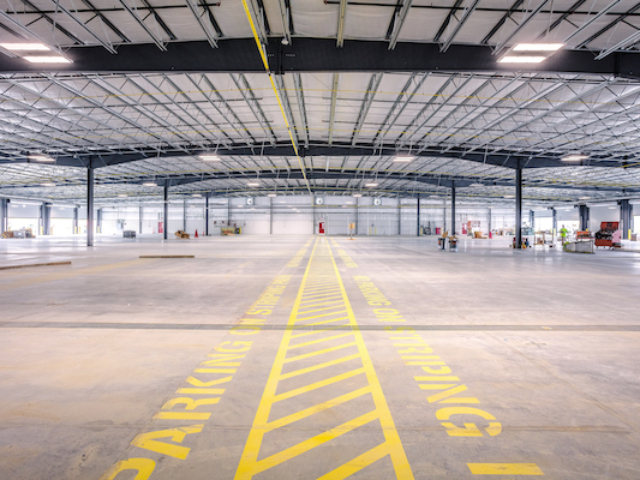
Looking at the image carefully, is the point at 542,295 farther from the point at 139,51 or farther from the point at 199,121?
the point at 199,121

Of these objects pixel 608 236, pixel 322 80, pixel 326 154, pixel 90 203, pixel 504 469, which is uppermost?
pixel 322 80

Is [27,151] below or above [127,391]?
above

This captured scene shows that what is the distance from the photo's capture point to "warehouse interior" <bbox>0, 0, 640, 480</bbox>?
266 centimetres

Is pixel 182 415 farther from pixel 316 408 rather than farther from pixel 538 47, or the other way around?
pixel 538 47

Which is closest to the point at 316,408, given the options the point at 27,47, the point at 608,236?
the point at 27,47

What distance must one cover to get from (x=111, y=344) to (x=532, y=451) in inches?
207

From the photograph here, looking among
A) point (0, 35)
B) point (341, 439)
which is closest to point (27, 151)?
point (0, 35)

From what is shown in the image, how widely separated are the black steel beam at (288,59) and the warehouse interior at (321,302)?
71mm

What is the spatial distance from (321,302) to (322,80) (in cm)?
1132

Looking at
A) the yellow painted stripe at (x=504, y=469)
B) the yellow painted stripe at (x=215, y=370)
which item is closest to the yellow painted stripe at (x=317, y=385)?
the yellow painted stripe at (x=215, y=370)

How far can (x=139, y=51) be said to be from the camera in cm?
1180

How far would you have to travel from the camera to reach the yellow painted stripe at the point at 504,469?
92.4 inches

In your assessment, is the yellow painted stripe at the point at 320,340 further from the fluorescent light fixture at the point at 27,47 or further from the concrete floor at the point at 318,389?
the fluorescent light fixture at the point at 27,47

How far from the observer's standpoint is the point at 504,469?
2387mm
